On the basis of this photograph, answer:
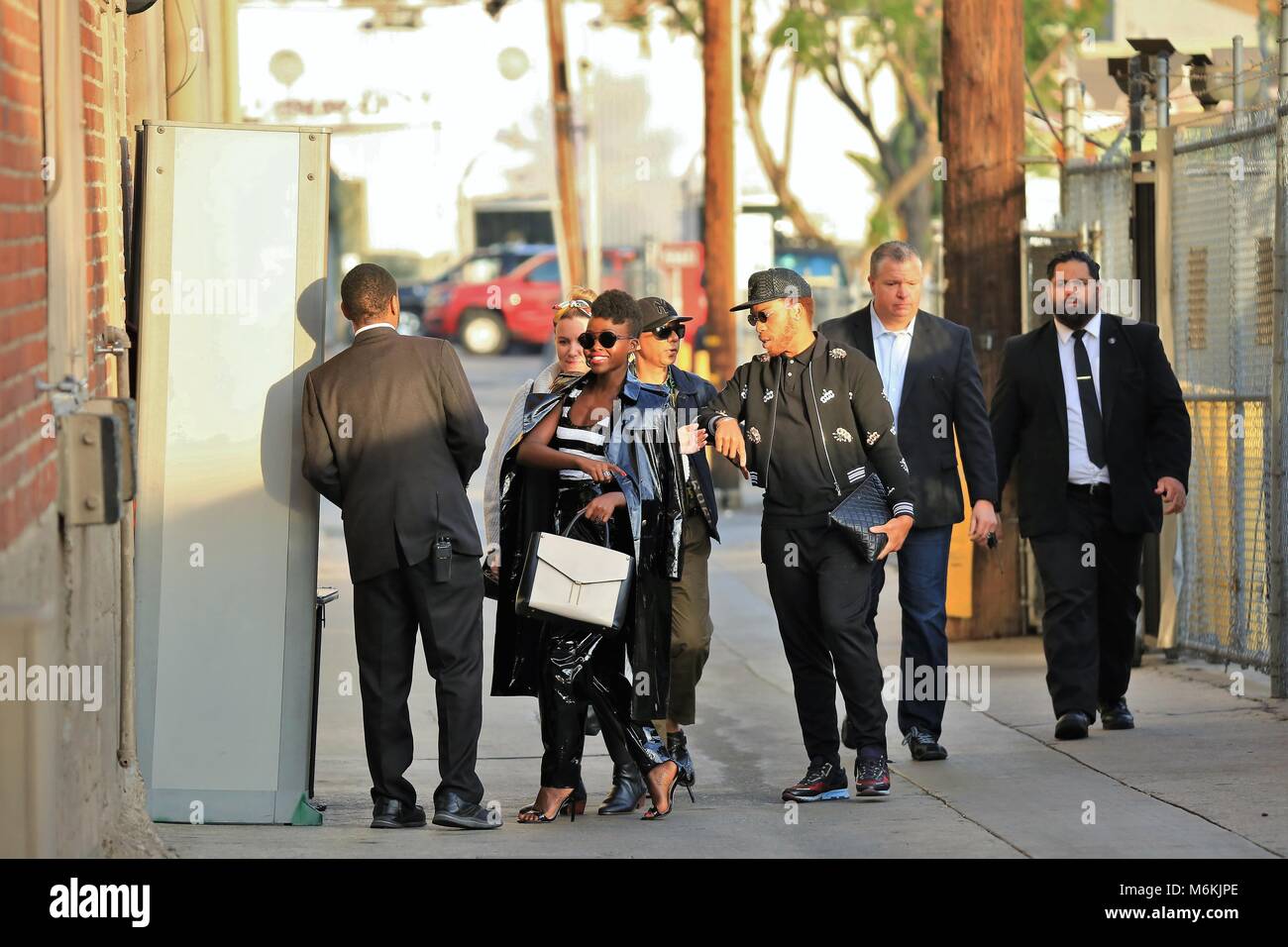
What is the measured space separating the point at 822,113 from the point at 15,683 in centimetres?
4832

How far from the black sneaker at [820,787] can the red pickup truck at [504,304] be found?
3453cm

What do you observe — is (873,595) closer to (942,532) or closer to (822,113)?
(942,532)

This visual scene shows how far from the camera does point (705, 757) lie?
884 centimetres

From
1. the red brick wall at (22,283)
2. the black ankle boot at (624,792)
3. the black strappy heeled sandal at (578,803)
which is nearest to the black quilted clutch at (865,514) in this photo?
the black ankle boot at (624,792)

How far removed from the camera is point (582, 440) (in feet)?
23.4

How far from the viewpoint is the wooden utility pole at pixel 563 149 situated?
31.5m

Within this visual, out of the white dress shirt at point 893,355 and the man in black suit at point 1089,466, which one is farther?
the man in black suit at point 1089,466

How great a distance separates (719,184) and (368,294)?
45.7 ft

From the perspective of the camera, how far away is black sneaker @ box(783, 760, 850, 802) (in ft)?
24.6

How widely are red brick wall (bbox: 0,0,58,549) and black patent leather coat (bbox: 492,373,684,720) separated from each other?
7.48 ft

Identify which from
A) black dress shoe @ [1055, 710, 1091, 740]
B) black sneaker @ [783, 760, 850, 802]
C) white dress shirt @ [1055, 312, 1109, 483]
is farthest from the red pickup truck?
black sneaker @ [783, 760, 850, 802]

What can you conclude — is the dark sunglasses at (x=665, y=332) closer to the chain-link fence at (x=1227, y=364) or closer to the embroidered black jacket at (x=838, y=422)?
the embroidered black jacket at (x=838, y=422)

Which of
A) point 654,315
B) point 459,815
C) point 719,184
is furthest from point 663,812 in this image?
point 719,184

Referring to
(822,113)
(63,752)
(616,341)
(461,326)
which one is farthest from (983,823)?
(822,113)
